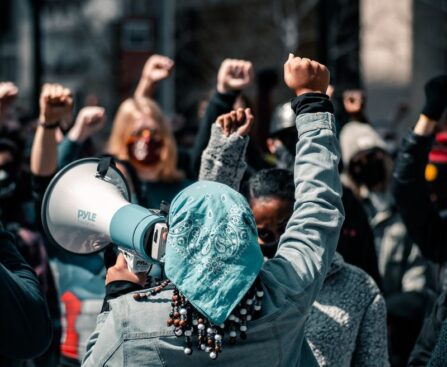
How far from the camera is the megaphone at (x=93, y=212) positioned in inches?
96.0

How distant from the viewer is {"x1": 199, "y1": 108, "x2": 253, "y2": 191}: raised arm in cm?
318

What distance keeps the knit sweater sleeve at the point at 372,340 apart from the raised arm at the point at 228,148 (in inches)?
25.4

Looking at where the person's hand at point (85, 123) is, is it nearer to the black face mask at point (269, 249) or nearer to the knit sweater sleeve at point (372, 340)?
the black face mask at point (269, 249)

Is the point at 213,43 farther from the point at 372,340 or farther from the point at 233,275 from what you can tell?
the point at 233,275

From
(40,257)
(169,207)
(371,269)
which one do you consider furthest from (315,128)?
(40,257)

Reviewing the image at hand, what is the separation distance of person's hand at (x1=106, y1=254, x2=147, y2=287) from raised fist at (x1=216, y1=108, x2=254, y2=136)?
0.82 m

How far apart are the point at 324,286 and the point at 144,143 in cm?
270

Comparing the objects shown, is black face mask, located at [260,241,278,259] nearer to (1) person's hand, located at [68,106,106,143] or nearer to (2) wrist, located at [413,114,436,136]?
(2) wrist, located at [413,114,436,136]

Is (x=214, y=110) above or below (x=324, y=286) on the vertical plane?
above

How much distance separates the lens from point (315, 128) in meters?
2.49

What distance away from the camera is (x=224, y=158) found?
3.23 m

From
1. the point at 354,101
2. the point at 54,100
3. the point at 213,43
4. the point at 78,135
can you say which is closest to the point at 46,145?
the point at 54,100

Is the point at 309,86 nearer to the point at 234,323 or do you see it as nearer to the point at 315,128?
the point at 315,128

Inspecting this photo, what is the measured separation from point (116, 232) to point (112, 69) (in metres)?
25.8
